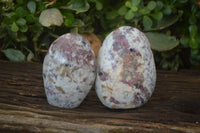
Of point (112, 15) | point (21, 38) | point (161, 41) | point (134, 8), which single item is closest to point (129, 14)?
point (134, 8)

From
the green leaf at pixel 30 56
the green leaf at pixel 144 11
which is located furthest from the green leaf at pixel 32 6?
the green leaf at pixel 144 11

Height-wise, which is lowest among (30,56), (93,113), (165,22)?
(30,56)

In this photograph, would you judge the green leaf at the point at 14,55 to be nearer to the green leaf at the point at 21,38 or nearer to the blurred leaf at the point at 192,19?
the green leaf at the point at 21,38

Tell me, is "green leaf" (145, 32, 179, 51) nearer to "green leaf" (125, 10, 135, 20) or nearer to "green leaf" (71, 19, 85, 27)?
"green leaf" (125, 10, 135, 20)

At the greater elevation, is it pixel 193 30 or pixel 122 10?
pixel 122 10

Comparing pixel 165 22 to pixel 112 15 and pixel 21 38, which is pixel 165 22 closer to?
pixel 112 15

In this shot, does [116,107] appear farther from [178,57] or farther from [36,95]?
[178,57]
